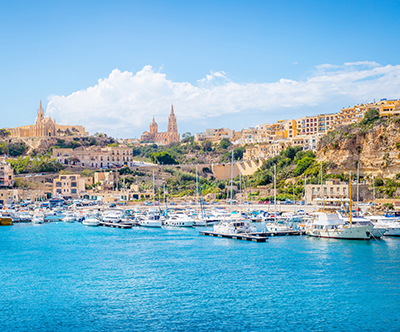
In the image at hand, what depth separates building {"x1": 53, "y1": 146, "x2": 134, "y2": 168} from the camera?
103 m

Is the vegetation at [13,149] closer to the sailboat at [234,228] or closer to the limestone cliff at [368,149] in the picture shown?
the limestone cliff at [368,149]

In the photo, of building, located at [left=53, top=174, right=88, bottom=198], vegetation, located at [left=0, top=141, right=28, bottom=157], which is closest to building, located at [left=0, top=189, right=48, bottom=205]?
building, located at [left=53, top=174, right=88, bottom=198]

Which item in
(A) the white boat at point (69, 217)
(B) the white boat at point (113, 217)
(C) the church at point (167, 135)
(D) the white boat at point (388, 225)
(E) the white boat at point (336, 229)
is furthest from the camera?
(C) the church at point (167, 135)

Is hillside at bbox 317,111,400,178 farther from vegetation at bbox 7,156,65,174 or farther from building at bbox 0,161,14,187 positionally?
building at bbox 0,161,14,187

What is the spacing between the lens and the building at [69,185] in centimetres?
8531

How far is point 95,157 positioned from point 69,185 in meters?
18.5

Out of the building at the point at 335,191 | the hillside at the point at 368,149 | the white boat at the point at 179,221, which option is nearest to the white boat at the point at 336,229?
the white boat at the point at 179,221

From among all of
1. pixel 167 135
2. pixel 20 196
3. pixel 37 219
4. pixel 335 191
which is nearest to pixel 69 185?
pixel 20 196

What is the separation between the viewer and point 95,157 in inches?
4090

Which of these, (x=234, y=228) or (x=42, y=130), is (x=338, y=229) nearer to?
(x=234, y=228)

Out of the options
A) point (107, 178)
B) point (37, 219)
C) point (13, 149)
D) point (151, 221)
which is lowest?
point (37, 219)

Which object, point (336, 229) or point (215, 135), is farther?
point (215, 135)

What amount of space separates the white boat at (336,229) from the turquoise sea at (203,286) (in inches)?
35.0

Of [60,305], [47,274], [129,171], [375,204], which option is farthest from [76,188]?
[60,305]
